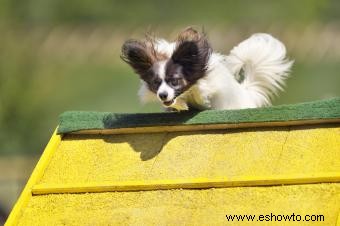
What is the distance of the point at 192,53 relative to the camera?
5.98 meters

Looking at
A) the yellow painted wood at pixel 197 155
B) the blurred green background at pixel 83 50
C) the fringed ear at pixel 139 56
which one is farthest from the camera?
the blurred green background at pixel 83 50

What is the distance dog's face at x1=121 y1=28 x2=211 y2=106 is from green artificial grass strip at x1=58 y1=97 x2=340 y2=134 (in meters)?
0.25

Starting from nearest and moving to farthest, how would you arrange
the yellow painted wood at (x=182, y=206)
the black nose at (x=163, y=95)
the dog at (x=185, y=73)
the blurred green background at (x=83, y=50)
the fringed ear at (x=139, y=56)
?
the yellow painted wood at (x=182, y=206) → the black nose at (x=163, y=95) → the dog at (x=185, y=73) → the fringed ear at (x=139, y=56) → the blurred green background at (x=83, y=50)

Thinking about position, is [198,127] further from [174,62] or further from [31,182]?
[31,182]

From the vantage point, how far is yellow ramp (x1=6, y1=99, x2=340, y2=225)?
15.5 ft

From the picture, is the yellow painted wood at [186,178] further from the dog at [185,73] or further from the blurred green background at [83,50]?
the blurred green background at [83,50]

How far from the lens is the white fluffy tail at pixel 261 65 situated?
661 cm

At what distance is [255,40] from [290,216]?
2.26 meters

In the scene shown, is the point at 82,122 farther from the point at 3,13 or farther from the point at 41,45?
the point at 3,13

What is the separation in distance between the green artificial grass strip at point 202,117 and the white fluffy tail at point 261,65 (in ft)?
3.22

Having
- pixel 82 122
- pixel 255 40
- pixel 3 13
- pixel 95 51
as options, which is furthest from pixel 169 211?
pixel 3 13

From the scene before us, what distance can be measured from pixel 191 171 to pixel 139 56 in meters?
1.16

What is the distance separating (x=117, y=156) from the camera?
5461 millimetres

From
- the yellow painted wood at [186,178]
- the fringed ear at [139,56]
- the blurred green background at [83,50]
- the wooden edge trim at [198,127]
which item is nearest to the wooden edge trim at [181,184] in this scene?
the yellow painted wood at [186,178]
